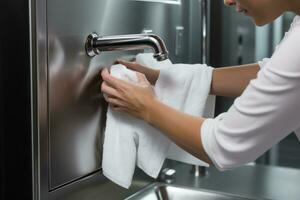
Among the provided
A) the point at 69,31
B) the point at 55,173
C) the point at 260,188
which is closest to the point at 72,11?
the point at 69,31

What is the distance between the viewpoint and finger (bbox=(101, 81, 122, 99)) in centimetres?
86

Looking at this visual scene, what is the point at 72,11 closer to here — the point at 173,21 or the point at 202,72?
the point at 202,72

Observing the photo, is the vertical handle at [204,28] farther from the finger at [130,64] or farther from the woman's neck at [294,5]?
the woman's neck at [294,5]

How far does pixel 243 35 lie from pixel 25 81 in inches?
35.7

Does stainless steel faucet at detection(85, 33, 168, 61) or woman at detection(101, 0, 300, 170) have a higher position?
stainless steel faucet at detection(85, 33, 168, 61)

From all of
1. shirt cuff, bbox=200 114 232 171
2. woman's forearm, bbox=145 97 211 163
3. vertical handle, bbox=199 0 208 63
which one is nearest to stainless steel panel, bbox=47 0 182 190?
woman's forearm, bbox=145 97 211 163

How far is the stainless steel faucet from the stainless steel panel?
0.06 feet

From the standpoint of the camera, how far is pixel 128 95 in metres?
0.83

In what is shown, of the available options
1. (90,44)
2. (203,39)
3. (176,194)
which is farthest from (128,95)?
(203,39)

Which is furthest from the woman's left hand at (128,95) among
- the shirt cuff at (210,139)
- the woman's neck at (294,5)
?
the woman's neck at (294,5)

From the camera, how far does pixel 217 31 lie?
1498mm

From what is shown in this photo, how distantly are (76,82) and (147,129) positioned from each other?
17cm

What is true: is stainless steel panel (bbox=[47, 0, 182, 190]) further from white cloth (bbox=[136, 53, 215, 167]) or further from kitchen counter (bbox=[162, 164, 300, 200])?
kitchen counter (bbox=[162, 164, 300, 200])

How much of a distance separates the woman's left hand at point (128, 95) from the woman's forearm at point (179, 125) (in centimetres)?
1
